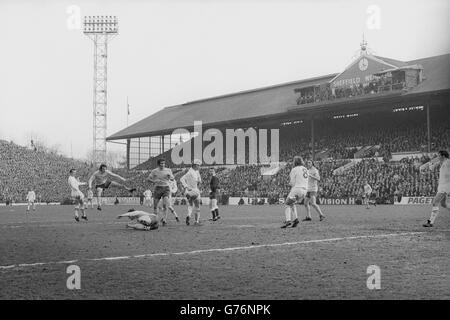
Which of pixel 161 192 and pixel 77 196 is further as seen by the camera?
pixel 77 196

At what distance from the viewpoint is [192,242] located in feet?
38.7

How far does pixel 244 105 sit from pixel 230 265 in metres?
49.5

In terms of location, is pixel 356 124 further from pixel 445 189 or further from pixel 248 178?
pixel 445 189

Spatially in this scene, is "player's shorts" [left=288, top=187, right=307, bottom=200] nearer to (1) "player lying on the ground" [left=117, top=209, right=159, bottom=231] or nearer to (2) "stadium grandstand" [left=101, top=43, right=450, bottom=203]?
(1) "player lying on the ground" [left=117, top=209, right=159, bottom=231]

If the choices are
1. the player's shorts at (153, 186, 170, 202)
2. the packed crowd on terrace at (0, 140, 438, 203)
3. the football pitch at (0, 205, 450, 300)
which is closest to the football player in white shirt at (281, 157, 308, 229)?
the football pitch at (0, 205, 450, 300)

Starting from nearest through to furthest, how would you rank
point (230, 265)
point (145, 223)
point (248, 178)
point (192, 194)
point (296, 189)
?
point (230, 265) → point (296, 189) → point (145, 223) → point (192, 194) → point (248, 178)

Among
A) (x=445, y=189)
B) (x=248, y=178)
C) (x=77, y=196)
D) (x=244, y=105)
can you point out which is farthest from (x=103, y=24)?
(x=244, y=105)

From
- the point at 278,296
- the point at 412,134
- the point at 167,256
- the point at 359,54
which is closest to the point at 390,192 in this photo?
the point at 412,134

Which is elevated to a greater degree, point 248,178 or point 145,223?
point 248,178

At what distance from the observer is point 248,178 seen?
48.9m

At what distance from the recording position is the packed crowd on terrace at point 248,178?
36.6 m

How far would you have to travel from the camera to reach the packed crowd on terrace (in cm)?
3659
